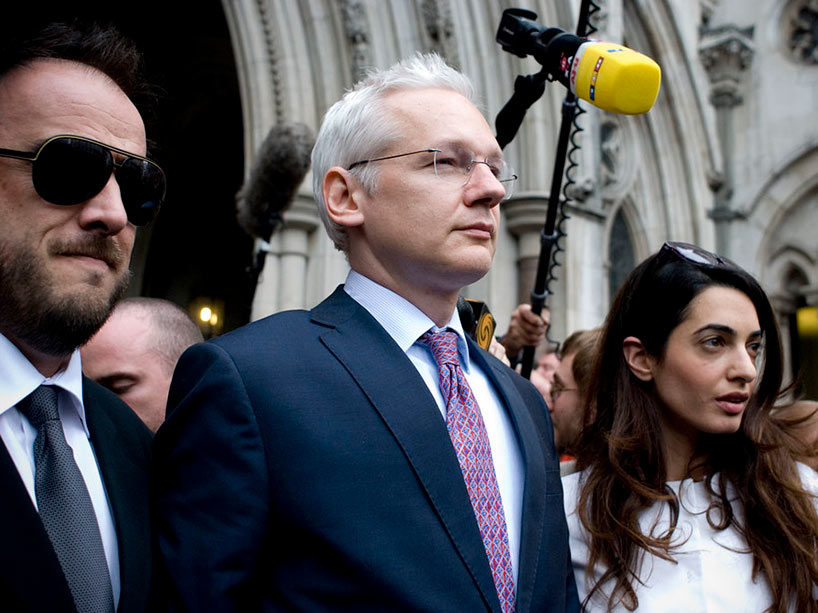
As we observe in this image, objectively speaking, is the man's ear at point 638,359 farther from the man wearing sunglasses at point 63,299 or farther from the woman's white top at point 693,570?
the man wearing sunglasses at point 63,299

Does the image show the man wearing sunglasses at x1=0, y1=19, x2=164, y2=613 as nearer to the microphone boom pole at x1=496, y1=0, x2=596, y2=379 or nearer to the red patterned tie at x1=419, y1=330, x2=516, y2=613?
the red patterned tie at x1=419, y1=330, x2=516, y2=613

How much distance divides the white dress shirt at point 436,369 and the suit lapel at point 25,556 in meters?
0.70

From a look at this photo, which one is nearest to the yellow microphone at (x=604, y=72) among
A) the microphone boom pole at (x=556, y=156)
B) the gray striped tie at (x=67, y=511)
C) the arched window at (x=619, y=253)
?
the microphone boom pole at (x=556, y=156)

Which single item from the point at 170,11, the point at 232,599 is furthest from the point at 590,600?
the point at 170,11

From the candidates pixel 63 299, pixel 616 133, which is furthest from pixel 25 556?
pixel 616 133

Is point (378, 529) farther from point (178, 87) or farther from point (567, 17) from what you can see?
point (178, 87)

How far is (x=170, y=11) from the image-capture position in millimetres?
8805

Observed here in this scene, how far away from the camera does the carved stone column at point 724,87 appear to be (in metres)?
10.6

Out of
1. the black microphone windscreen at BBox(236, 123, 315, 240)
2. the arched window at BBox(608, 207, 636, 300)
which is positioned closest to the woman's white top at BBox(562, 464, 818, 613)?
the black microphone windscreen at BBox(236, 123, 315, 240)

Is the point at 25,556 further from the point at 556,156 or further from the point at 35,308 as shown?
the point at 556,156

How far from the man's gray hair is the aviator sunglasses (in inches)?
16.9

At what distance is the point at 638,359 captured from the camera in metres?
2.08

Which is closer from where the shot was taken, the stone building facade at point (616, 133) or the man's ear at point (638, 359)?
the man's ear at point (638, 359)

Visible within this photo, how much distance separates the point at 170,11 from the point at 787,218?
A: 8267 millimetres
